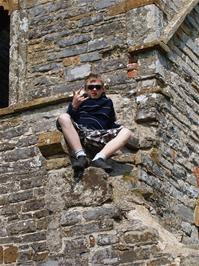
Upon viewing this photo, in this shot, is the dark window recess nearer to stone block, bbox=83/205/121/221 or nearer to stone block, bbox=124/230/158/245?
stone block, bbox=83/205/121/221

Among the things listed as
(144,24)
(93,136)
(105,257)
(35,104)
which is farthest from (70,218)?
(144,24)

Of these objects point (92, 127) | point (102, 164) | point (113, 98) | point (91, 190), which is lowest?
point (91, 190)

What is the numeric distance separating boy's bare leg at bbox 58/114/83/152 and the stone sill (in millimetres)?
1993

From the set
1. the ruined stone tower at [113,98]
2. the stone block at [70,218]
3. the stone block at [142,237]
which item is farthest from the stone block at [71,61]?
the stone block at [142,237]

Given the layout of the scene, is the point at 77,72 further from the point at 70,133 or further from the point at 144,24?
the point at 70,133

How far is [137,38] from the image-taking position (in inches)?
352

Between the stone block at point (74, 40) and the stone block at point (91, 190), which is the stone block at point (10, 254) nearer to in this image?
the stone block at point (91, 190)

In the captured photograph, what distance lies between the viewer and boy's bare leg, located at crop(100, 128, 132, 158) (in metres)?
6.82

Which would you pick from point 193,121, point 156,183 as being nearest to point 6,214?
point 156,183

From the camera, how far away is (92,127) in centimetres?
709

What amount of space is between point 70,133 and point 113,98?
6.31ft

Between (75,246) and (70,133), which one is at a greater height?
(70,133)

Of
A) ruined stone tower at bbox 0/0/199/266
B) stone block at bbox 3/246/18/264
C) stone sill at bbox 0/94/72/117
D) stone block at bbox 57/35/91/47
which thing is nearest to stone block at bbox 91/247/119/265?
ruined stone tower at bbox 0/0/199/266

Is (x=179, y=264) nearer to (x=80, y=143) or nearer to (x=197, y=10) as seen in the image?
(x=80, y=143)
